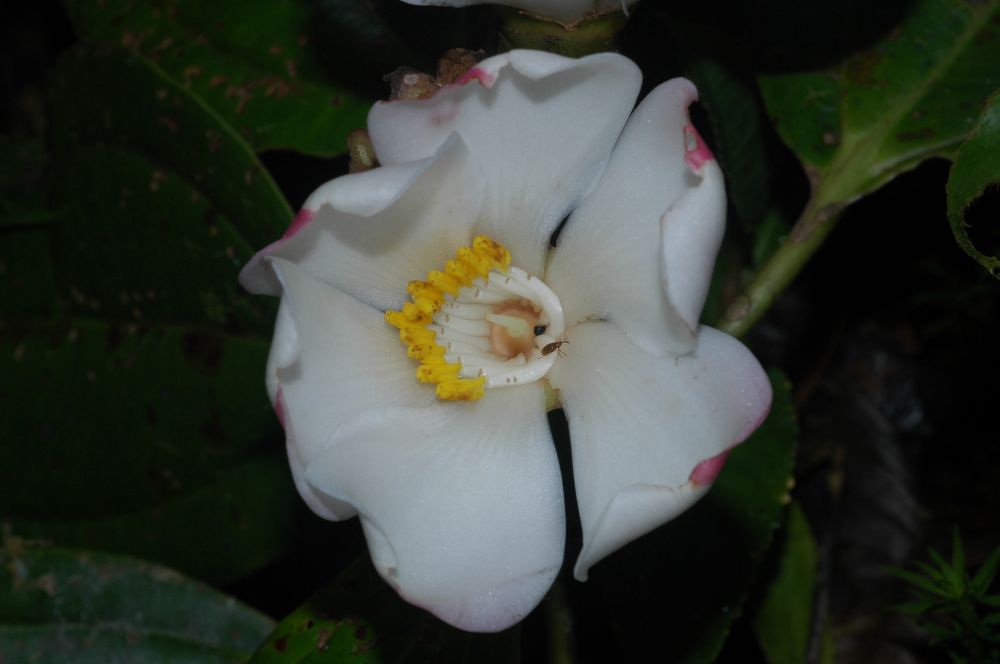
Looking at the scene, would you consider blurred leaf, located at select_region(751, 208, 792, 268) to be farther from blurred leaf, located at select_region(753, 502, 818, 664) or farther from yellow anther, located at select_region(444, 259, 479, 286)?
yellow anther, located at select_region(444, 259, 479, 286)

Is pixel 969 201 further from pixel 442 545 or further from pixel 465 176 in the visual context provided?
pixel 442 545

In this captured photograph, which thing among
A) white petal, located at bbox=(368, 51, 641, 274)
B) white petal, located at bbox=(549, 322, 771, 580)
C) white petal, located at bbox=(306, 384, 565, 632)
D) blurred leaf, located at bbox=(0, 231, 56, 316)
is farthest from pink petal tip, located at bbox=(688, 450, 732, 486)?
blurred leaf, located at bbox=(0, 231, 56, 316)

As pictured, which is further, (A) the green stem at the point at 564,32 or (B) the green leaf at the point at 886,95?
(B) the green leaf at the point at 886,95

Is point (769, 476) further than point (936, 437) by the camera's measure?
No

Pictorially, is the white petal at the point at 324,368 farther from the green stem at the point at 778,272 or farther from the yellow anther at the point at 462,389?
the green stem at the point at 778,272

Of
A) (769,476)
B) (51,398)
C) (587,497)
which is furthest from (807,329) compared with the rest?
(51,398)

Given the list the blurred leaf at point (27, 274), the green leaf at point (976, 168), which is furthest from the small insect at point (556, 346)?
the blurred leaf at point (27, 274)

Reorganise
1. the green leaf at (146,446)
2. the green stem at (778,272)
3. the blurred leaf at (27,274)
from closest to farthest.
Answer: the green stem at (778,272) < the green leaf at (146,446) < the blurred leaf at (27,274)
